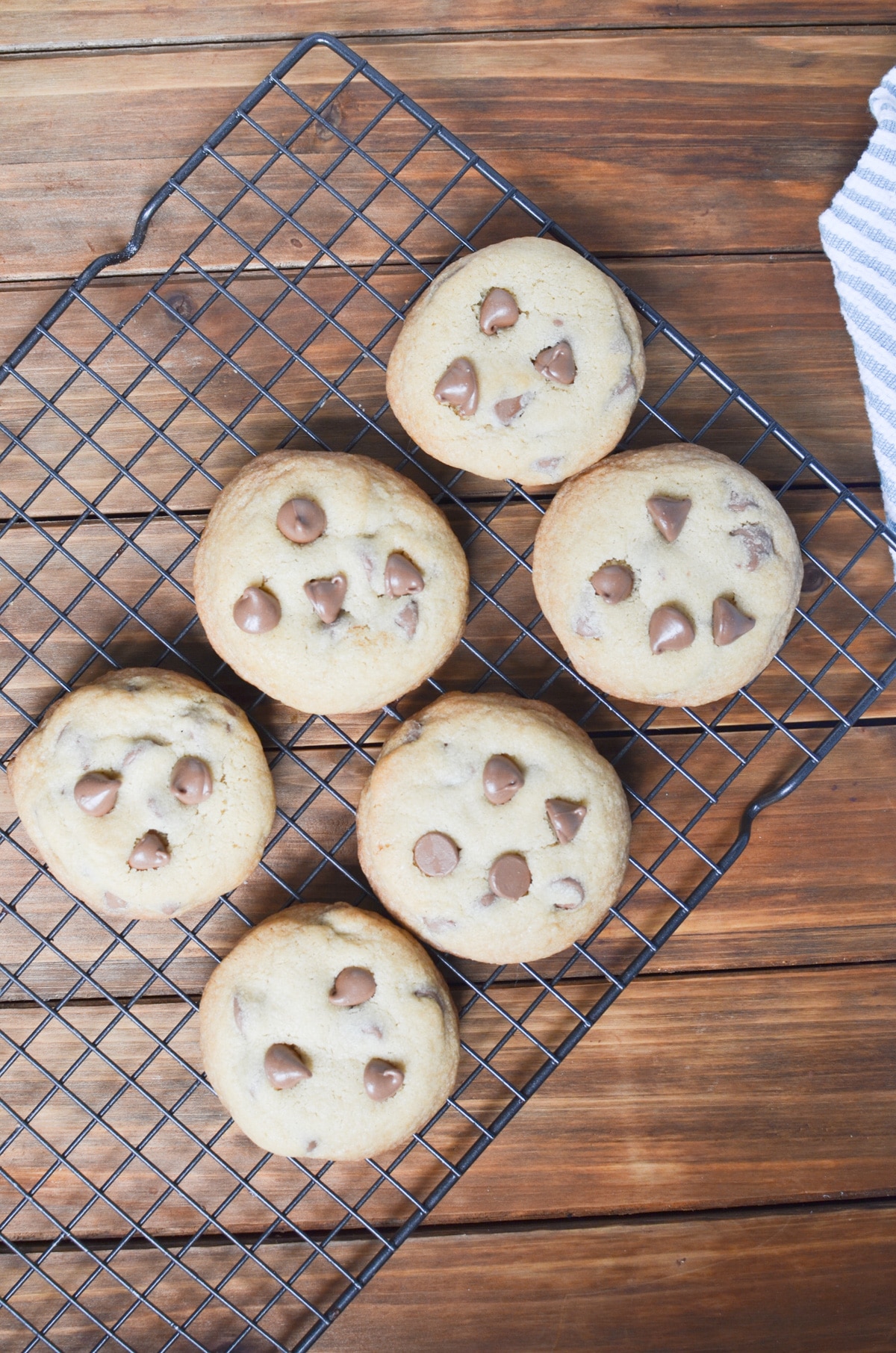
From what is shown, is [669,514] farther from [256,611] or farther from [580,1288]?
[580,1288]

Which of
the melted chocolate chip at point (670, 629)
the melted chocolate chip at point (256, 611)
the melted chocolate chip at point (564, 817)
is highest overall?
the melted chocolate chip at point (670, 629)

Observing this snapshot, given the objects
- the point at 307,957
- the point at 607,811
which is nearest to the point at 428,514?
the point at 607,811

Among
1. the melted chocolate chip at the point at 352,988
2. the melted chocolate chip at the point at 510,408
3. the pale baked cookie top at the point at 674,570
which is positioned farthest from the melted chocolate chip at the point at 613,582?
the melted chocolate chip at the point at 352,988

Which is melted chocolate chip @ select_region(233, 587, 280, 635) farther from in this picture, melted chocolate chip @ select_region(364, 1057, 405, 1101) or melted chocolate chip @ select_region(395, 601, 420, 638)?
melted chocolate chip @ select_region(364, 1057, 405, 1101)

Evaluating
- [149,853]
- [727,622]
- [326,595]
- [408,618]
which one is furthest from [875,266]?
[149,853]

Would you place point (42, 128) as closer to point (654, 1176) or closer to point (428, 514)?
point (428, 514)

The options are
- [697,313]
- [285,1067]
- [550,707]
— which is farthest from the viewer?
[697,313]

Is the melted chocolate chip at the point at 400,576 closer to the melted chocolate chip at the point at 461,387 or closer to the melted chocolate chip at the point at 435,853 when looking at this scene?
the melted chocolate chip at the point at 461,387
